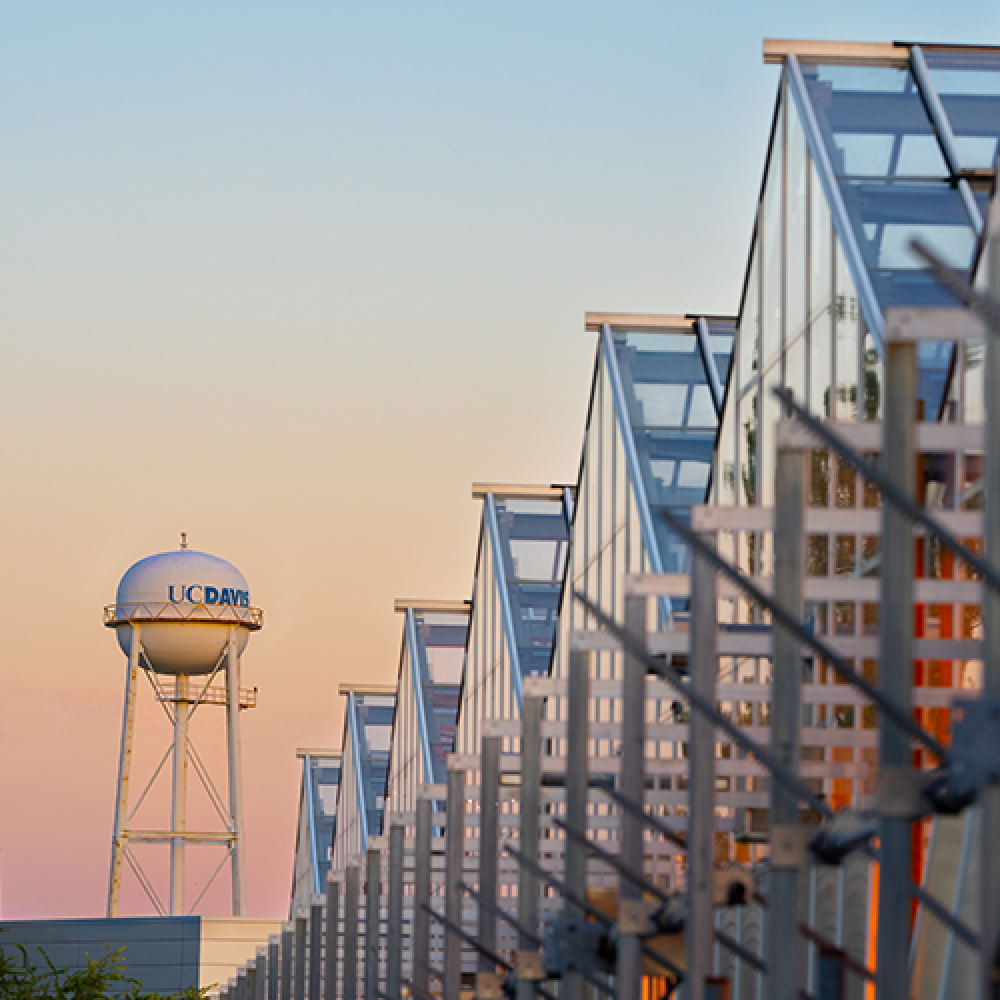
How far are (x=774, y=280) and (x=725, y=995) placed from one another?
11.5m

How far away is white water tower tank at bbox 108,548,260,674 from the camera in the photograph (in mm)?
75750

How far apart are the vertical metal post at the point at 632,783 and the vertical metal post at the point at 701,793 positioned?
2.05 metres

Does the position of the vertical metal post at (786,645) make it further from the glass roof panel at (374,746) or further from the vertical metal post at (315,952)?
the glass roof panel at (374,746)

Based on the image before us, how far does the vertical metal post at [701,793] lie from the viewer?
15.9 m

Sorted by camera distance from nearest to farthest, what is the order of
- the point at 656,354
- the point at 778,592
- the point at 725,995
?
1. the point at 778,592
2. the point at 725,995
3. the point at 656,354

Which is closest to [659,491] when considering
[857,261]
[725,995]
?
[857,261]

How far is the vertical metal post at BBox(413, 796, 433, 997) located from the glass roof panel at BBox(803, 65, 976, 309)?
891 cm

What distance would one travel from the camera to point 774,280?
26.3m

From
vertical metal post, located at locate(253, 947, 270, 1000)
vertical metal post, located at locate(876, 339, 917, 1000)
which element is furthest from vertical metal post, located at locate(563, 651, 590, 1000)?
vertical metal post, located at locate(253, 947, 270, 1000)

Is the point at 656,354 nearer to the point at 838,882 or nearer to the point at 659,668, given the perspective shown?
the point at 838,882

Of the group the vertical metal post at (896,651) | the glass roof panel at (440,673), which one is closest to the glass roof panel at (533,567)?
the glass roof panel at (440,673)

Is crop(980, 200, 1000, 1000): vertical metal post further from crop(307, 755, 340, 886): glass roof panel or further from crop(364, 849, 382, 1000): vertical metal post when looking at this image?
crop(307, 755, 340, 886): glass roof panel

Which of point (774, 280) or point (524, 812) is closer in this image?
point (524, 812)

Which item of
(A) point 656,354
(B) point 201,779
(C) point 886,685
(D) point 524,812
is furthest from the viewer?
(B) point 201,779
